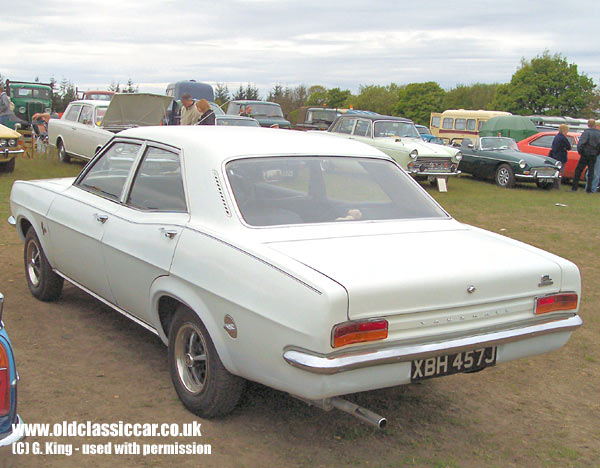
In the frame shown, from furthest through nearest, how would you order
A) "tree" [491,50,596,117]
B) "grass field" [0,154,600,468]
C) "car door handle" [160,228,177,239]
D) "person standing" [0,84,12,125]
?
"tree" [491,50,596,117]
"person standing" [0,84,12,125]
"car door handle" [160,228,177,239]
"grass field" [0,154,600,468]

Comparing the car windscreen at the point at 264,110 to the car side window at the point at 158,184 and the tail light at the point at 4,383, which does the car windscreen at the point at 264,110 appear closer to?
the car side window at the point at 158,184

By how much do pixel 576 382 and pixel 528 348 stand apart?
4.08 ft

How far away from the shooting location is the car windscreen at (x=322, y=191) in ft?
12.6

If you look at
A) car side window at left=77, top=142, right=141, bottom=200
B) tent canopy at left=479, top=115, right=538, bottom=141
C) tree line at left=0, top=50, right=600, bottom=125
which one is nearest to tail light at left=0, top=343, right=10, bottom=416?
car side window at left=77, top=142, right=141, bottom=200

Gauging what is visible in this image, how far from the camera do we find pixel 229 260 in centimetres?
338

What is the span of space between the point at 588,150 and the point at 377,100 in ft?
190

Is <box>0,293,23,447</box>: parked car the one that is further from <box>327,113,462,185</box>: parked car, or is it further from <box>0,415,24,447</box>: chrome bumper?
<box>327,113,462,185</box>: parked car

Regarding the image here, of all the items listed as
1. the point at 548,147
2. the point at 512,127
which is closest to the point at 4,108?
the point at 548,147

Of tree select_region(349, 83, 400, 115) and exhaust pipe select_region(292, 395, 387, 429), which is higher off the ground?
tree select_region(349, 83, 400, 115)

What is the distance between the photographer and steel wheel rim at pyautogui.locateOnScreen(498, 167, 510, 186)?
17.7 metres

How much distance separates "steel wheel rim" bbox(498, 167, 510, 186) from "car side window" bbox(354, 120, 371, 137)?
3.85 meters

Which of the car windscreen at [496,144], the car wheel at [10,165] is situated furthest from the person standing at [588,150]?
the car wheel at [10,165]

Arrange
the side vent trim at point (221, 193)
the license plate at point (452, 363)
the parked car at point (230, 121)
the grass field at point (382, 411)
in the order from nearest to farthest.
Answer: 1. the license plate at point (452, 363)
2. the grass field at point (382, 411)
3. the side vent trim at point (221, 193)
4. the parked car at point (230, 121)

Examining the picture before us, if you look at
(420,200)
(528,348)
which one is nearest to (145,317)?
(420,200)
